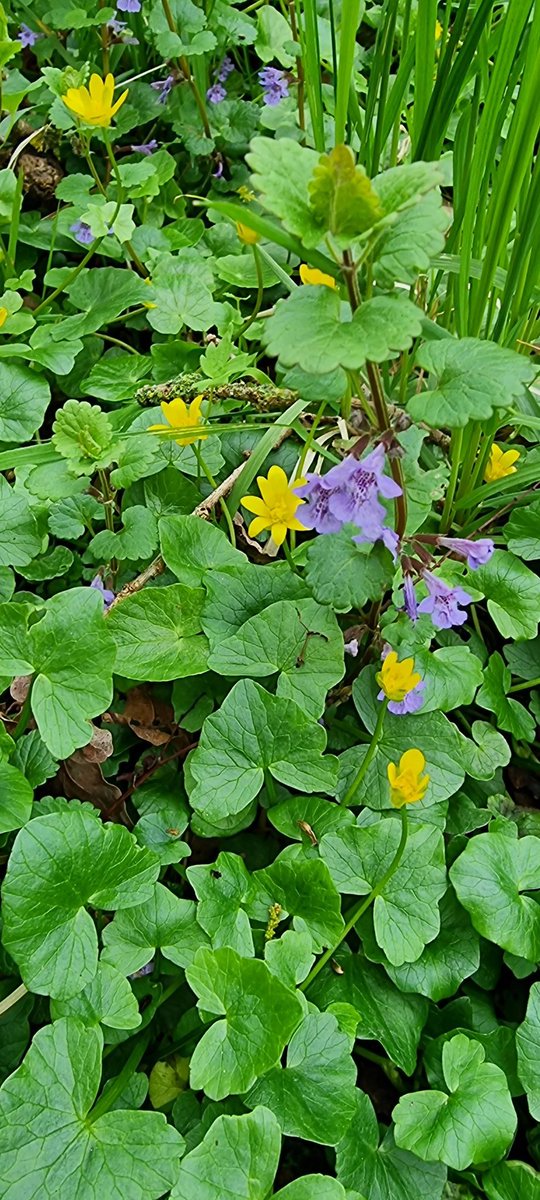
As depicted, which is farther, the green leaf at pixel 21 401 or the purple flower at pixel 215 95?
the purple flower at pixel 215 95

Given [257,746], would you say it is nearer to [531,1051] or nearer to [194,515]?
[194,515]

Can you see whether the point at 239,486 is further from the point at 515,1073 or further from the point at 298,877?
the point at 515,1073

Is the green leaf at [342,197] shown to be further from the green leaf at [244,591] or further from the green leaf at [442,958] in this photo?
the green leaf at [442,958]

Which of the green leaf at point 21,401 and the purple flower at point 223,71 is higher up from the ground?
the purple flower at point 223,71

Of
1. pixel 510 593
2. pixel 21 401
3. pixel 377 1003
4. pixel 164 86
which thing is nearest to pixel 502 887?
pixel 377 1003

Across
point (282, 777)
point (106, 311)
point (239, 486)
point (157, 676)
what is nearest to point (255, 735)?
point (282, 777)

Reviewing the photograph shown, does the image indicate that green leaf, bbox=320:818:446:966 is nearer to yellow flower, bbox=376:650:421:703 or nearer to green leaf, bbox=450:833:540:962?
green leaf, bbox=450:833:540:962

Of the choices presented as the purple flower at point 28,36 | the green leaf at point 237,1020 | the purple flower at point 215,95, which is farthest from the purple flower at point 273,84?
the green leaf at point 237,1020
